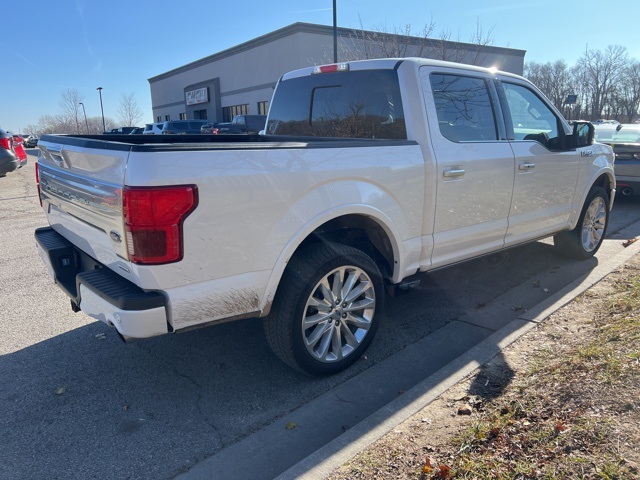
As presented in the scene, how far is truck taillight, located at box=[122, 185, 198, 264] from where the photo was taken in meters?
2.38

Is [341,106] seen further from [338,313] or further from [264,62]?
[264,62]

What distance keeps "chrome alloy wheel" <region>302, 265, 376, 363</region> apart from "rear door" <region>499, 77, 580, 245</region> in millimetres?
1832

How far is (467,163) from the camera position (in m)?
3.84

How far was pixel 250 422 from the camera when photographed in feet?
9.59

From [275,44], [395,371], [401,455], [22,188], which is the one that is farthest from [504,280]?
[275,44]

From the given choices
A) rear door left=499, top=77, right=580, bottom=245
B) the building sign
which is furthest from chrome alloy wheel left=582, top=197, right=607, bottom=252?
the building sign

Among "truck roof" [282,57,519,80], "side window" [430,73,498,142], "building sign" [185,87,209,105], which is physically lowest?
"side window" [430,73,498,142]

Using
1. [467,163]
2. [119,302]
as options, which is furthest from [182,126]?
[119,302]

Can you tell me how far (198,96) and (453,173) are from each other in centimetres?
4417

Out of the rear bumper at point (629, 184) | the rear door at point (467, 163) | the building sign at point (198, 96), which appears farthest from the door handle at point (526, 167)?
the building sign at point (198, 96)

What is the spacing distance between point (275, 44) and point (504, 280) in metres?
31.9

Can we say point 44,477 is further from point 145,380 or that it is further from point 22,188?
point 22,188

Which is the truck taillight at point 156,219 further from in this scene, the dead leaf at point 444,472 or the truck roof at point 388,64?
the truck roof at point 388,64

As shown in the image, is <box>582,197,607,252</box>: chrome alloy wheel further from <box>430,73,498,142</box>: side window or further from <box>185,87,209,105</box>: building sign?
<box>185,87,209,105</box>: building sign
